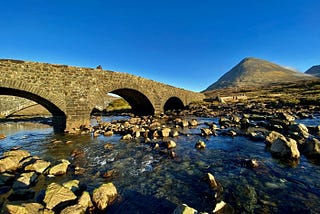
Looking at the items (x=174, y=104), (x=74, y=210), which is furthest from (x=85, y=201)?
(x=174, y=104)

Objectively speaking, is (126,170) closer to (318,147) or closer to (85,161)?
(85,161)

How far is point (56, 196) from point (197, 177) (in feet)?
13.2

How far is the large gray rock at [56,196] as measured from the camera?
4.42 m

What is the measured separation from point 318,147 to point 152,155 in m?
6.86

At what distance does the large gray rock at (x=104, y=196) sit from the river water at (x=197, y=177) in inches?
7.3

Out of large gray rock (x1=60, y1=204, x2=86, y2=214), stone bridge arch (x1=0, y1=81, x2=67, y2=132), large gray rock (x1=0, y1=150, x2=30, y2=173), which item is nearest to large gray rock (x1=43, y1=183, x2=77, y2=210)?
large gray rock (x1=60, y1=204, x2=86, y2=214)

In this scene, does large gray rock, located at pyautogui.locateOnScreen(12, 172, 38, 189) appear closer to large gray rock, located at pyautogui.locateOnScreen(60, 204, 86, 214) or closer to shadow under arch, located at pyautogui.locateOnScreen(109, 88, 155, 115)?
large gray rock, located at pyautogui.locateOnScreen(60, 204, 86, 214)

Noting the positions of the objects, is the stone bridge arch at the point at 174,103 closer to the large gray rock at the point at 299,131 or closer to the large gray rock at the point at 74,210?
the large gray rock at the point at 299,131

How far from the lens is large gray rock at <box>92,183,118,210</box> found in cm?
464

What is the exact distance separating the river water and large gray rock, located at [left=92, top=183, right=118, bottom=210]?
0.19 metres

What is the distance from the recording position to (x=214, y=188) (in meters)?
5.53

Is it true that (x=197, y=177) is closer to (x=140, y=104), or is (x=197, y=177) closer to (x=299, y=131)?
(x=299, y=131)

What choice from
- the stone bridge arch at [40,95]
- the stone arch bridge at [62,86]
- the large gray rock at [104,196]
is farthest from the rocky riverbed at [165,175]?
the stone arch bridge at [62,86]

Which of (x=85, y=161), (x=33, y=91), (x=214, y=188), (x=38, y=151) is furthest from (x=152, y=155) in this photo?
(x=33, y=91)
